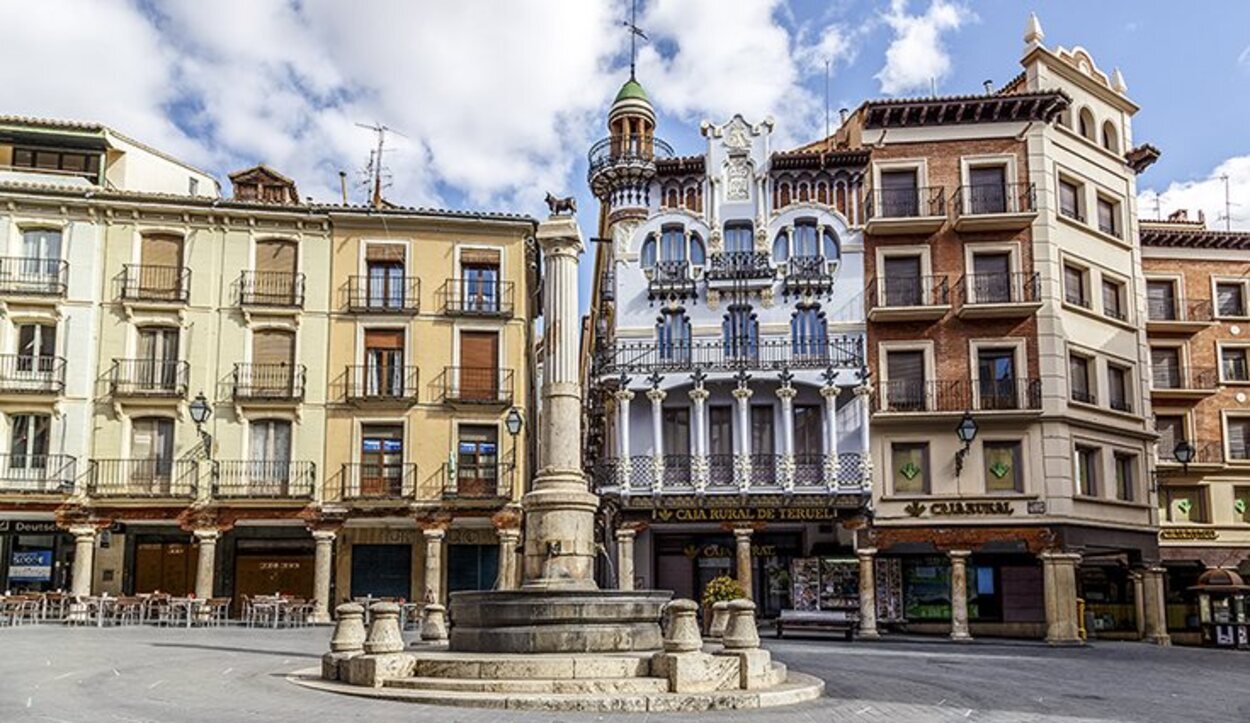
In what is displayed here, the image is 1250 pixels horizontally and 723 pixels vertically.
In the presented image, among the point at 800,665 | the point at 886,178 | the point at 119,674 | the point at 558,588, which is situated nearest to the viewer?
the point at 119,674

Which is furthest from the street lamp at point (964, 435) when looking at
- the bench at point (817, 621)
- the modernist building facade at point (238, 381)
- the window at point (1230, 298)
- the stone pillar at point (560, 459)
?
the stone pillar at point (560, 459)

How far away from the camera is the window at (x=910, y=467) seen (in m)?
32.0

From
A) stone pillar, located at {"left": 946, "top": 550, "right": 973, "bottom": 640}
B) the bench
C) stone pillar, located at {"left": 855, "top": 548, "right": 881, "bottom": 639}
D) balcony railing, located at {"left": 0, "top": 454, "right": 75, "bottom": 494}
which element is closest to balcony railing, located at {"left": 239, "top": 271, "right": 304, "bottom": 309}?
balcony railing, located at {"left": 0, "top": 454, "right": 75, "bottom": 494}

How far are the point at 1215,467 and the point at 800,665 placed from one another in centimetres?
2588

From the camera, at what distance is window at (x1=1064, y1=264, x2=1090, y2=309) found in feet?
110

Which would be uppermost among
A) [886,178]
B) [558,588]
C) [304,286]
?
[886,178]

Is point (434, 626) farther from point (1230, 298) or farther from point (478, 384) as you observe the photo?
point (1230, 298)

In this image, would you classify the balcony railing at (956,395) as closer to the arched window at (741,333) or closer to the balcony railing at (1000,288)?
the balcony railing at (1000,288)

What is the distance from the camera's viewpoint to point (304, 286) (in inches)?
1374

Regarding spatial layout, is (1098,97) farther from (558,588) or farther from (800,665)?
(558,588)

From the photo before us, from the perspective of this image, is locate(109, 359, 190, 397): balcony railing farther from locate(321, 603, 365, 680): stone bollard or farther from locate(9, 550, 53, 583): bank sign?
locate(321, 603, 365, 680): stone bollard

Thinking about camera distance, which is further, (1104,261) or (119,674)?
(1104,261)

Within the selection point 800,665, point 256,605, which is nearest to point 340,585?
point 256,605

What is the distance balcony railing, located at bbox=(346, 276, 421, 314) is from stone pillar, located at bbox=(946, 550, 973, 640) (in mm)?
17767
